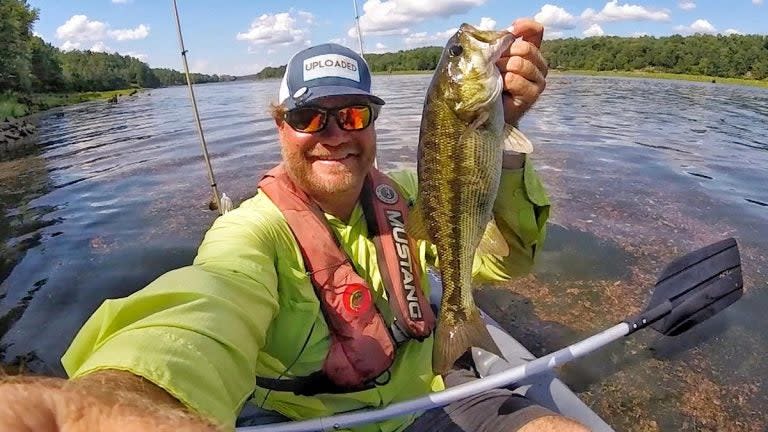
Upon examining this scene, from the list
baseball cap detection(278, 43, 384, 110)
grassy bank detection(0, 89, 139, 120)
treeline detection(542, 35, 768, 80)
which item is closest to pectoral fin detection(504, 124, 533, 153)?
baseball cap detection(278, 43, 384, 110)

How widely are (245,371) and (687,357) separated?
565 centimetres

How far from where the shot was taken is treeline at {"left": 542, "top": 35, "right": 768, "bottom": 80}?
68125mm

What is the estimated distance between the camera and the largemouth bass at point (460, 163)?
2488mm

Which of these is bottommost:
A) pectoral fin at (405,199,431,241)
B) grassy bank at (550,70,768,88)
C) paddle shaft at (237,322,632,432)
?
grassy bank at (550,70,768,88)

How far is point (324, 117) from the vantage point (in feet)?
9.82

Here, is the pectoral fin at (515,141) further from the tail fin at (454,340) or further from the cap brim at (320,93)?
the tail fin at (454,340)

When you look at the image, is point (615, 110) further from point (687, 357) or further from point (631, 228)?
point (687, 357)

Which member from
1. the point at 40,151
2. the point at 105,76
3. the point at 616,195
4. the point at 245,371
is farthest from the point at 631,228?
the point at 105,76

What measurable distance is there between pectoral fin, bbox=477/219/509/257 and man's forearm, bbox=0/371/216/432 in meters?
2.24

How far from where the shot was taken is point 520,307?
22.9 feet

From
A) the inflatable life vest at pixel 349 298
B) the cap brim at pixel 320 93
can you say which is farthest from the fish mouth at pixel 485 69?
the inflatable life vest at pixel 349 298

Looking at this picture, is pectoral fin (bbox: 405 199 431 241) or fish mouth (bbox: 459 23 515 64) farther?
pectoral fin (bbox: 405 199 431 241)

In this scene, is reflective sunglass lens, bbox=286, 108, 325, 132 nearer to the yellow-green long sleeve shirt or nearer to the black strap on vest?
the yellow-green long sleeve shirt

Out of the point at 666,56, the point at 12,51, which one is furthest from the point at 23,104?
the point at 666,56
